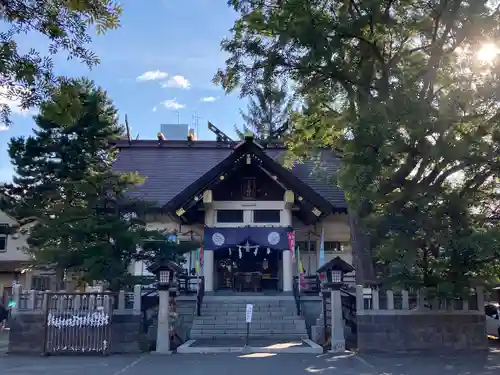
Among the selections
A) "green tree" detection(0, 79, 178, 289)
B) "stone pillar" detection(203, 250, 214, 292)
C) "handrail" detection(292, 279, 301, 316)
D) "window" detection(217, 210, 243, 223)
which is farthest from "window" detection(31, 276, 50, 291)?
"handrail" detection(292, 279, 301, 316)

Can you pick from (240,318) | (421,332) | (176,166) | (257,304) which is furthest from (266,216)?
(421,332)

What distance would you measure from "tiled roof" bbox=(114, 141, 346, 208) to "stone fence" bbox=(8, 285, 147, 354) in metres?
9.74

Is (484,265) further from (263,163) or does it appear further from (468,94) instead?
(263,163)

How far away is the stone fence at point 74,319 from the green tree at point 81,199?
3.84ft

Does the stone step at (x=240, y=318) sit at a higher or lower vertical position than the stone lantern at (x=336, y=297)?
lower

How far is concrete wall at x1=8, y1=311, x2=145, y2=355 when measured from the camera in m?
13.9

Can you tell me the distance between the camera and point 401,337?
13.6 meters

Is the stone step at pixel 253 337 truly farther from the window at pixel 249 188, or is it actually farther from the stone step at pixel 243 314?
the window at pixel 249 188

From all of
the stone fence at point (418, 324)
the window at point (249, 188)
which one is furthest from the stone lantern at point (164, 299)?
the window at point (249, 188)

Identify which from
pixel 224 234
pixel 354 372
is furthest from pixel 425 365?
pixel 224 234

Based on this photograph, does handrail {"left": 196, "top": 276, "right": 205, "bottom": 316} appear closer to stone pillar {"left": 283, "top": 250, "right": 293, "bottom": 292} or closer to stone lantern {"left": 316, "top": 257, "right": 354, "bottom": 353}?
stone pillar {"left": 283, "top": 250, "right": 293, "bottom": 292}

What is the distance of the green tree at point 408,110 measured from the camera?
39.6 ft

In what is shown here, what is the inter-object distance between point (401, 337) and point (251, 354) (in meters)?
4.18

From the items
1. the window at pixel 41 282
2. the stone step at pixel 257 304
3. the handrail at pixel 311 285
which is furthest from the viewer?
the window at pixel 41 282
